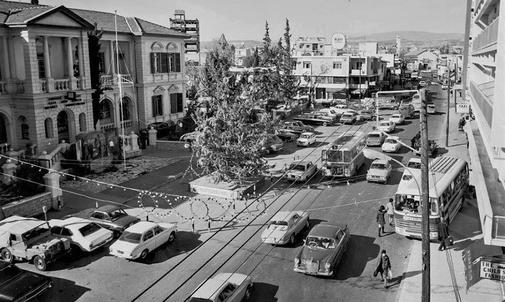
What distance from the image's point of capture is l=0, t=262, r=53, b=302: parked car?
677 inches

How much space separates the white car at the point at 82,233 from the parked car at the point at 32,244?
47cm

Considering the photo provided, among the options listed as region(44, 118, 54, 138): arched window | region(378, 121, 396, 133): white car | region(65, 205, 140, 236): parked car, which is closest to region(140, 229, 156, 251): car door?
region(65, 205, 140, 236): parked car

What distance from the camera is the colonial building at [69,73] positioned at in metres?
35.2

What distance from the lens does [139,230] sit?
21594mm

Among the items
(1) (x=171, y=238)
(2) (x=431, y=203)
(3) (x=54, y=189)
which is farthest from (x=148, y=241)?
(2) (x=431, y=203)

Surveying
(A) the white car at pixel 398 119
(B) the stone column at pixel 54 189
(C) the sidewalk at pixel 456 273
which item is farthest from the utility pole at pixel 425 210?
(A) the white car at pixel 398 119

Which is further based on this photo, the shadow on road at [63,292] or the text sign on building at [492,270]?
the shadow on road at [63,292]

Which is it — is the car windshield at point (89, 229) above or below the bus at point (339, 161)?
below

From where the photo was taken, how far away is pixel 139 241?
21.1 meters

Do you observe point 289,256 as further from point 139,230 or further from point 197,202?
point 197,202

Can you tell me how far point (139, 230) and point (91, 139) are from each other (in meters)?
18.5

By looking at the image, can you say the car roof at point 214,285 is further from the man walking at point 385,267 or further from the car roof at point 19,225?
the car roof at point 19,225

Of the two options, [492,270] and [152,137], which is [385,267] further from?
[152,137]

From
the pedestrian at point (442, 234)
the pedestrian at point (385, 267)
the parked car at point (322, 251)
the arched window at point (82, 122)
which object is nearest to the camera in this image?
the pedestrian at point (385, 267)
